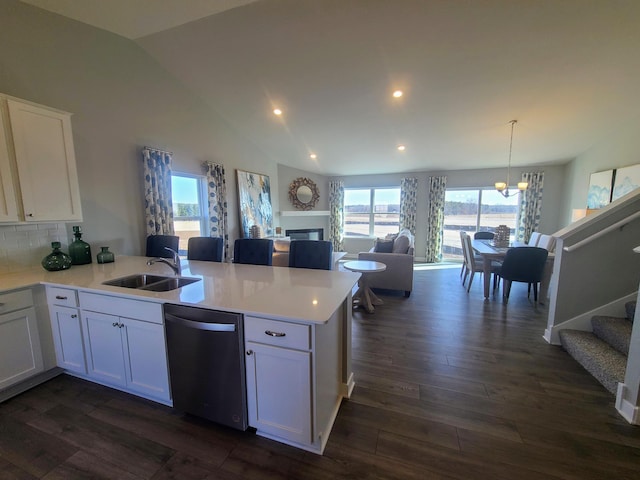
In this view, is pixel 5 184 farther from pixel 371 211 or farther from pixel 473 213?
pixel 473 213

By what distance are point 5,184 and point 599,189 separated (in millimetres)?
8101

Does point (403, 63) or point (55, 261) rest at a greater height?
point (403, 63)

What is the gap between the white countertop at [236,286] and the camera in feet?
4.89

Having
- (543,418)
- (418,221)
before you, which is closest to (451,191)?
(418,221)

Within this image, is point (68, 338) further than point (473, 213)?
No

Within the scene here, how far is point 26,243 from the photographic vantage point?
2.44 metres

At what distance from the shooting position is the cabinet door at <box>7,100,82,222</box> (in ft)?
6.99

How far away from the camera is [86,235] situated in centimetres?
291

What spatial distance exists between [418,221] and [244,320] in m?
6.75

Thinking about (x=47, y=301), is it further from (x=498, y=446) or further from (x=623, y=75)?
(x=623, y=75)

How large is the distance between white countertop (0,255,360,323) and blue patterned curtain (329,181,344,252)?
562cm

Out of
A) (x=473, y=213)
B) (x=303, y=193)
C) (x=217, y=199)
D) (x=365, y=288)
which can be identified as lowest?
(x=365, y=288)

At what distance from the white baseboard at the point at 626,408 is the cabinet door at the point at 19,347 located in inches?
171

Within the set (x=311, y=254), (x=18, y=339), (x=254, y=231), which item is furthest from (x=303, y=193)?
(x=18, y=339)
